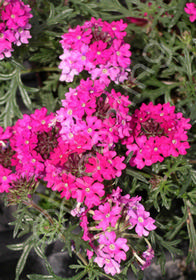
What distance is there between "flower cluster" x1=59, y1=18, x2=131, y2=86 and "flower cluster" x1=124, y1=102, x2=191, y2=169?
0.23 metres

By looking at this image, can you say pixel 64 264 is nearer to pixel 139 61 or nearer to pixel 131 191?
pixel 131 191

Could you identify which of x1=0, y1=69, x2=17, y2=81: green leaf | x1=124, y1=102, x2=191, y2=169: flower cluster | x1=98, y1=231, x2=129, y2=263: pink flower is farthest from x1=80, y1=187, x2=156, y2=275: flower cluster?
x1=0, y1=69, x2=17, y2=81: green leaf

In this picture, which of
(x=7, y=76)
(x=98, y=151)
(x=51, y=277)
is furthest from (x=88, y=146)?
(x=7, y=76)

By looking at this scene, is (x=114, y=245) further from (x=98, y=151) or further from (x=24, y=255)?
(x=24, y=255)

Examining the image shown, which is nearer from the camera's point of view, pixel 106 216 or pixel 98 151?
pixel 106 216

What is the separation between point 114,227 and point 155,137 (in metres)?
0.43

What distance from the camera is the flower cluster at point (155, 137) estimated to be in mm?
1354

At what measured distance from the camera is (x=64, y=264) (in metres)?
1.45

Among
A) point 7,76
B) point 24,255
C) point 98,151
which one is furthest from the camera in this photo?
point 7,76

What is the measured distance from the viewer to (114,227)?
1187 mm

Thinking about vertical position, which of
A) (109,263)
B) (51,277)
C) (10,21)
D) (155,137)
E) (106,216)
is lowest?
(51,277)

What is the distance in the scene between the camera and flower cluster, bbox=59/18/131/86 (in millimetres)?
1348

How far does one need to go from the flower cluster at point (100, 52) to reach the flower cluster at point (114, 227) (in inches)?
21.1

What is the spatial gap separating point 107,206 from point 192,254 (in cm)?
74
